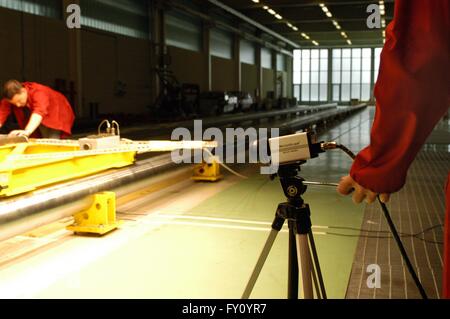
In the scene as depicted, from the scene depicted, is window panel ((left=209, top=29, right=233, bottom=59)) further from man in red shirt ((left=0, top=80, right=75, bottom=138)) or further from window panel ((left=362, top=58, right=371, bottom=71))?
man in red shirt ((left=0, top=80, right=75, bottom=138))

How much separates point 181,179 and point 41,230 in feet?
8.96

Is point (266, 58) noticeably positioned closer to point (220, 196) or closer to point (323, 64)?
point (323, 64)

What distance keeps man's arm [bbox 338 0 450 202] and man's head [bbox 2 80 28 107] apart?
185 inches

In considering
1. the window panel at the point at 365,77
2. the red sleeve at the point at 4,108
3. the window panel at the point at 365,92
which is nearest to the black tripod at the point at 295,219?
the red sleeve at the point at 4,108

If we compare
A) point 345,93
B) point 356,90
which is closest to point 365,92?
point 356,90

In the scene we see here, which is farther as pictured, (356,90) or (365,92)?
(356,90)

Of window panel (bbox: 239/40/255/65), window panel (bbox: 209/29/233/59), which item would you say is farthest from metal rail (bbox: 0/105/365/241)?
window panel (bbox: 239/40/255/65)

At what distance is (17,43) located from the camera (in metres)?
13.6

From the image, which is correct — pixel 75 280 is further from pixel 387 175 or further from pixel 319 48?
pixel 319 48

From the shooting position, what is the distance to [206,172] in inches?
270

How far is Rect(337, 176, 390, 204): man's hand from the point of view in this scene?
1289mm

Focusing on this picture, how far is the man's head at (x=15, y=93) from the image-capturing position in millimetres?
5105

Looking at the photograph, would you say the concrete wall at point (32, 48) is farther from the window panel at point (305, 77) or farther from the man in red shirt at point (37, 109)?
the window panel at point (305, 77)

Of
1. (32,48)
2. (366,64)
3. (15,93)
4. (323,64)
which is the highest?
(323,64)
